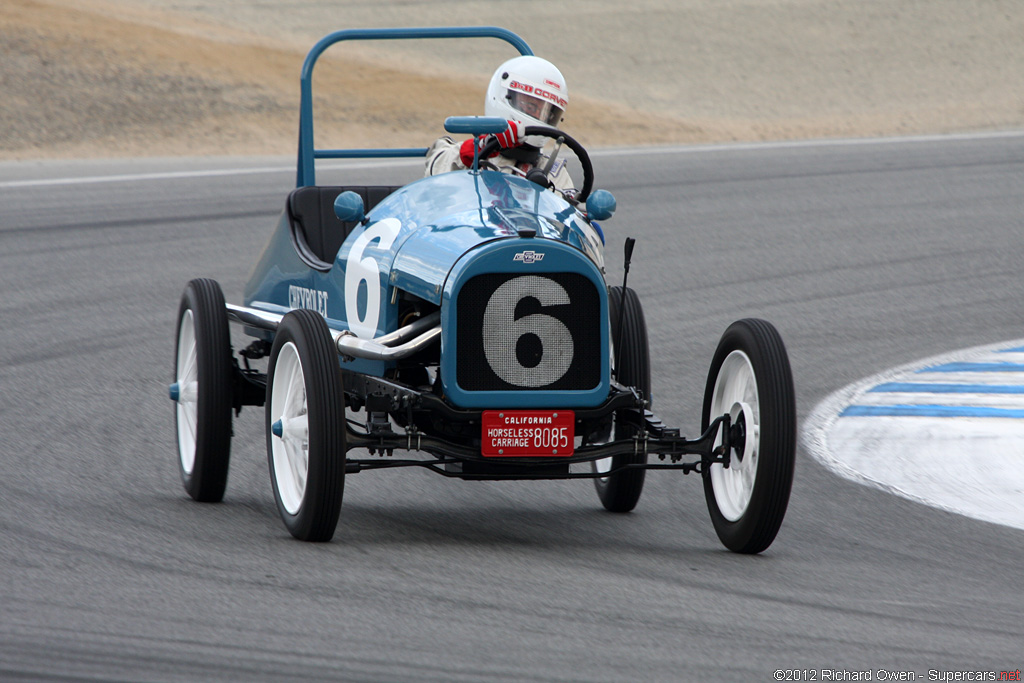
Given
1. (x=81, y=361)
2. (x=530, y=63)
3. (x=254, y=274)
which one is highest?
(x=530, y=63)

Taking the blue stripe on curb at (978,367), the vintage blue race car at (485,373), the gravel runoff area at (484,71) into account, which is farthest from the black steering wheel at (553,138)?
the gravel runoff area at (484,71)

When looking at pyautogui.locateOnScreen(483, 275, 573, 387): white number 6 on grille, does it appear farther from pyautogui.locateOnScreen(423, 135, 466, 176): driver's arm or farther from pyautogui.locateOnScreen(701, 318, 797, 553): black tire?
pyautogui.locateOnScreen(423, 135, 466, 176): driver's arm

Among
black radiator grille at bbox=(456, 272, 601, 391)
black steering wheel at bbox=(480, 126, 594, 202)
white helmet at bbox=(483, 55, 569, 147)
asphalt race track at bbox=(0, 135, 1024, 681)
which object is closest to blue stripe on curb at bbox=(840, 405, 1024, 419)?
asphalt race track at bbox=(0, 135, 1024, 681)

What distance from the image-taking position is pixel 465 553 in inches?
208

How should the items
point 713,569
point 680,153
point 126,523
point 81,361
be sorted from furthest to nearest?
point 680,153
point 81,361
point 126,523
point 713,569

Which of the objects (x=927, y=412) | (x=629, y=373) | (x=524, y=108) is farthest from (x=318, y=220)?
(x=927, y=412)

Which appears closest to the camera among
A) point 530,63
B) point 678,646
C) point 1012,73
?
point 678,646

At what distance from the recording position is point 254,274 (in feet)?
23.5

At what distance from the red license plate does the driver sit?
1385 millimetres

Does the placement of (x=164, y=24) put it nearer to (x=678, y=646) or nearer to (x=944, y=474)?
(x=944, y=474)

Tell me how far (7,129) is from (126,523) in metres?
17.8

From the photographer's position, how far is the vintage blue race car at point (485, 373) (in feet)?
17.0

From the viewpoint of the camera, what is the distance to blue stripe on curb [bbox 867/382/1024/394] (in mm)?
8789

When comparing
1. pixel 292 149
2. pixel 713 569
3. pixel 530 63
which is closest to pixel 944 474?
pixel 713 569
